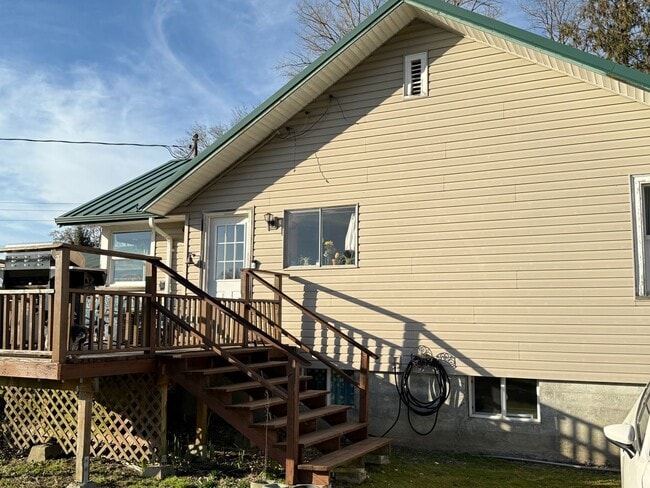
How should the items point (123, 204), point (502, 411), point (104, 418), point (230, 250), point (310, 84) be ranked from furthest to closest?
point (123, 204)
point (230, 250)
point (310, 84)
point (502, 411)
point (104, 418)

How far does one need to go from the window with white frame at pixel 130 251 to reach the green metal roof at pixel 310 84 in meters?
0.60

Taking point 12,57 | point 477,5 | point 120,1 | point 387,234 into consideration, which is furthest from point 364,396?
point 477,5

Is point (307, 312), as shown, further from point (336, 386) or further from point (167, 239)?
point (167, 239)

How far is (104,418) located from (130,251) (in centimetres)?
416

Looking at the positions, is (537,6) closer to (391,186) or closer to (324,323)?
(391,186)

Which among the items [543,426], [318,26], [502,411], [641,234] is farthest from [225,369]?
[318,26]

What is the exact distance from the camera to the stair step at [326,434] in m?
6.24

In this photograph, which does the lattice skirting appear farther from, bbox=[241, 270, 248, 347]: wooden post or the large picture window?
the large picture window

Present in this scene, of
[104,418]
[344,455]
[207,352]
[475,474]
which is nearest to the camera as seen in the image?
[344,455]

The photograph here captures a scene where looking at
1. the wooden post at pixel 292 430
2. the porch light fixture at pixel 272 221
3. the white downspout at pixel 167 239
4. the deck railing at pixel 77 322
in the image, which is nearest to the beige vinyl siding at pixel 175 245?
the white downspout at pixel 167 239

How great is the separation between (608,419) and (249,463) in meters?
4.31

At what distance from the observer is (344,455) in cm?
647

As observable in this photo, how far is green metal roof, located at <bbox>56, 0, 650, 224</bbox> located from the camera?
284 inches

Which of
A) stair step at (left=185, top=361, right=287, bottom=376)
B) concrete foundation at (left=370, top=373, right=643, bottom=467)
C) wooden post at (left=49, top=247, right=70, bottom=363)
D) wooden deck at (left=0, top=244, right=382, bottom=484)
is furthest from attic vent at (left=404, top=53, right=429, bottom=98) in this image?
wooden post at (left=49, top=247, right=70, bottom=363)
